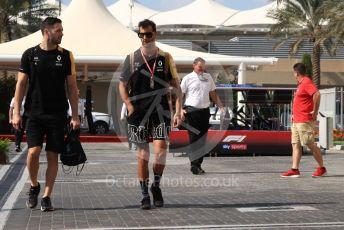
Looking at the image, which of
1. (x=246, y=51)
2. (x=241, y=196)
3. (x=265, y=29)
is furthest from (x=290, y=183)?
(x=265, y=29)

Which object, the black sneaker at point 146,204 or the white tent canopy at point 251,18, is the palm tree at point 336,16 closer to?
the black sneaker at point 146,204

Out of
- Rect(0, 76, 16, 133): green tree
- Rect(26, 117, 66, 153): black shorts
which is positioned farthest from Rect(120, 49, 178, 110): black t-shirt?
Rect(0, 76, 16, 133): green tree

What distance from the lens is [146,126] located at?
8391mm

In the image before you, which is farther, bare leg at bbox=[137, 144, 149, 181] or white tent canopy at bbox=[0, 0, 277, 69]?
white tent canopy at bbox=[0, 0, 277, 69]

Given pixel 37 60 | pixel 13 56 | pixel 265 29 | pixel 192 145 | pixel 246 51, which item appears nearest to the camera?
pixel 37 60

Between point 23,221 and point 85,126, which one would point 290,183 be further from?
point 85,126

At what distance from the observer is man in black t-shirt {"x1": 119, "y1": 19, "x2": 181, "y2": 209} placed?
27.4ft

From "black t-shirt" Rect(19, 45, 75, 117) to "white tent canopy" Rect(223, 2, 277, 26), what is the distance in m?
75.2

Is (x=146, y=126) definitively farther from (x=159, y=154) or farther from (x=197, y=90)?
(x=197, y=90)

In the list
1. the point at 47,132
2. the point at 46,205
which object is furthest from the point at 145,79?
the point at 46,205

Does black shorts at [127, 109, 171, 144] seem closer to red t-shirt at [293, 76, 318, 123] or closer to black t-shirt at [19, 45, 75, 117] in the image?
black t-shirt at [19, 45, 75, 117]

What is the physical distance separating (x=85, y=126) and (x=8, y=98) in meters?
3.97

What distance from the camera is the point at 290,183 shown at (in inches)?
442

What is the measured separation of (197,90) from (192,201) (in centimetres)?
457
